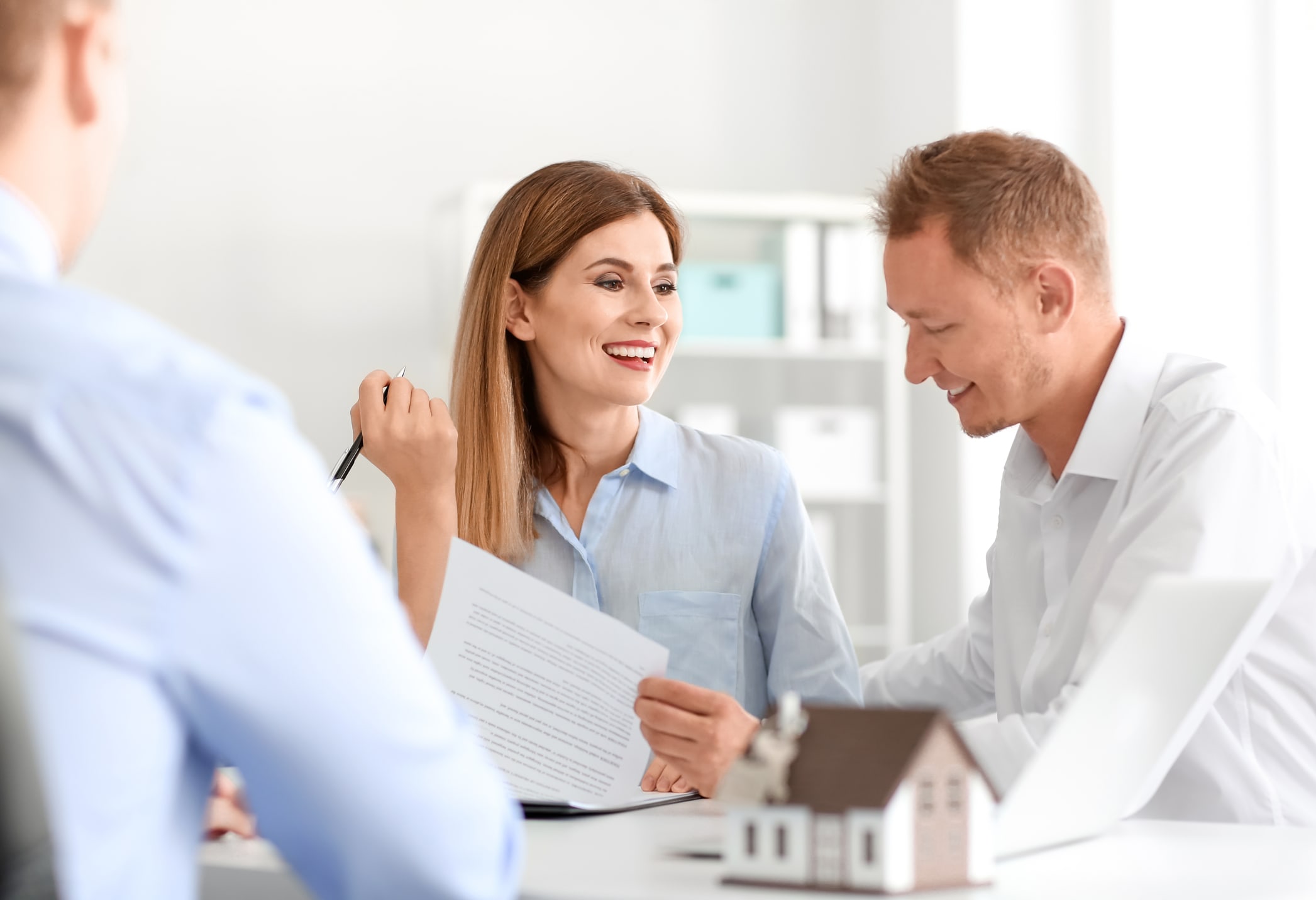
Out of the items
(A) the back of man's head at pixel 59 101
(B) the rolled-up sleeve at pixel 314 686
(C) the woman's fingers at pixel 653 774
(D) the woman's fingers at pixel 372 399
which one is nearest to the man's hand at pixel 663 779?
(C) the woman's fingers at pixel 653 774

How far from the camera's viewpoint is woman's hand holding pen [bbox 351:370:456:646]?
1675 millimetres

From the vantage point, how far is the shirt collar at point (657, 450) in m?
1.95

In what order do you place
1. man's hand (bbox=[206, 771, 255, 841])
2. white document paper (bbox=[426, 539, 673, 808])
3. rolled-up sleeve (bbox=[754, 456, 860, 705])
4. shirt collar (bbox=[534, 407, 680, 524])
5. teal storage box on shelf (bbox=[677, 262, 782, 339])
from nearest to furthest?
man's hand (bbox=[206, 771, 255, 841]), white document paper (bbox=[426, 539, 673, 808]), rolled-up sleeve (bbox=[754, 456, 860, 705]), shirt collar (bbox=[534, 407, 680, 524]), teal storage box on shelf (bbox=[677, 262, 782, 339])

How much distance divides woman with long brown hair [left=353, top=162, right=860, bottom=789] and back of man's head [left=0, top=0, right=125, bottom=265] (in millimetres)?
1051

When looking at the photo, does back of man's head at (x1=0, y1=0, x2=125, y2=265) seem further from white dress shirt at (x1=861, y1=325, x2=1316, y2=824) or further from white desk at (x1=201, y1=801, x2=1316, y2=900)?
white dress shirt at (x1=861, y1=325, x2=1316, y2=824)

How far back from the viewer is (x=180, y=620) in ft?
2.06

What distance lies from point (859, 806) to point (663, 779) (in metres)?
0.76

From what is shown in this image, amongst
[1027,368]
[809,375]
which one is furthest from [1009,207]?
[809,375]

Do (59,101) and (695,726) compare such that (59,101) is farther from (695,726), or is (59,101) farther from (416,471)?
(416,471)

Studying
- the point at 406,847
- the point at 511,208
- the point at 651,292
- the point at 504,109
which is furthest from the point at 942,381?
the point at 504,109

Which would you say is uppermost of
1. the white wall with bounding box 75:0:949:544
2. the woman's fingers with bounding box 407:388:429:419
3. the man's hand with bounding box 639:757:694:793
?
the white wall with bounding box 75:0:949:544

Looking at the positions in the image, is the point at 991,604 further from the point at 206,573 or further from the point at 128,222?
the point at 128,222

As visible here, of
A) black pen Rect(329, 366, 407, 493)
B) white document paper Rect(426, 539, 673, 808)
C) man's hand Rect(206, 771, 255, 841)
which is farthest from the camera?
black pen Rect(329, 366, 407, 493)

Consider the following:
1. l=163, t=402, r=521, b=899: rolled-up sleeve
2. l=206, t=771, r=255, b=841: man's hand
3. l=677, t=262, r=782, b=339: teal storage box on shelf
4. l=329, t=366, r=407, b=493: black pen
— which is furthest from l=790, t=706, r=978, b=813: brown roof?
l=677, t=262, r=782, b=339: teal storage box on shelf
